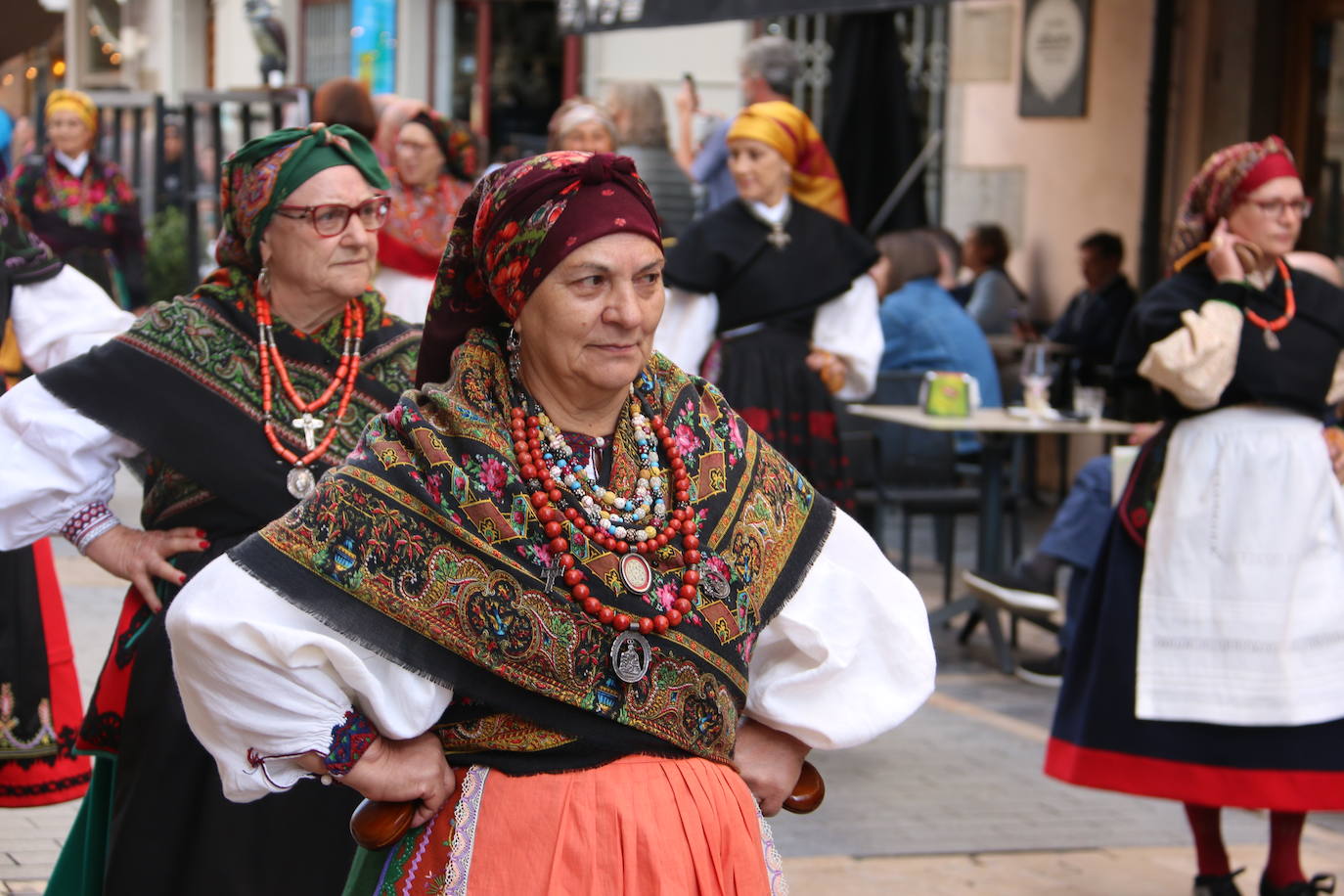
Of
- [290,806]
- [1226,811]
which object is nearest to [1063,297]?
[1226,811]

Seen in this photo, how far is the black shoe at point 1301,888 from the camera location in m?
4.80

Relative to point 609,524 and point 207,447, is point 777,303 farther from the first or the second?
point 609,524

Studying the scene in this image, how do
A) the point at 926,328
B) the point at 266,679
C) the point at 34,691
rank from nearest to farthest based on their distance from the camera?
the point at 266,679 < the point at 34,691 < the point at 926,328

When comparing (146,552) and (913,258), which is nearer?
(146,552)

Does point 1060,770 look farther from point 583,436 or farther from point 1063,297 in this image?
point 1063,297

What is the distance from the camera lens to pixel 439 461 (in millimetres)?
2309

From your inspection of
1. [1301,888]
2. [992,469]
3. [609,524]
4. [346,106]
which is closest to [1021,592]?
[992,469]

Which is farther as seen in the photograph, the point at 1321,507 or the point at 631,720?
the point at 1321,507

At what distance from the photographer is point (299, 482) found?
3410 millimetres

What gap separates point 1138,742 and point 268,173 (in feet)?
9.22

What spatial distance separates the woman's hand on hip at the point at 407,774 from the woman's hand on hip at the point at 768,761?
0.42m

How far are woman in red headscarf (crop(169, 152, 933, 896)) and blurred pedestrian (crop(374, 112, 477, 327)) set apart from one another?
13.2ft

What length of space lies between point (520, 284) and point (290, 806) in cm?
134

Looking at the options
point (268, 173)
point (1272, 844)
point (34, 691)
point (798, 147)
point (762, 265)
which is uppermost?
point (798, 147)
